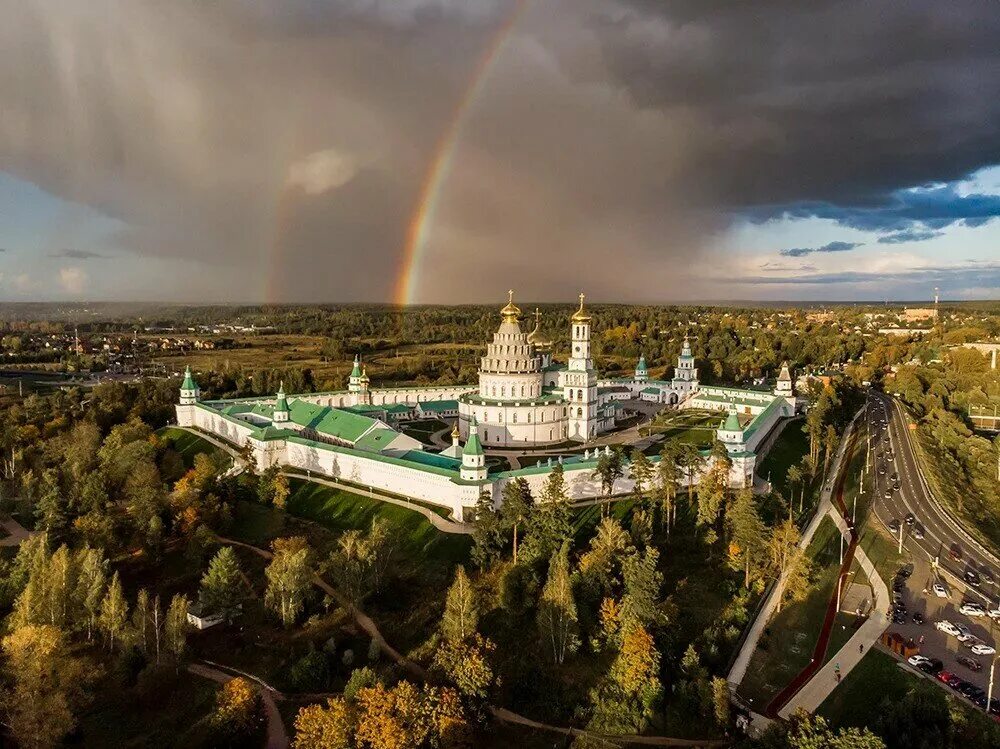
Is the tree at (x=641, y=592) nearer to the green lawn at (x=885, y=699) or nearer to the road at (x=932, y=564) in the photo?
the green lawn at (x=885, y=699)

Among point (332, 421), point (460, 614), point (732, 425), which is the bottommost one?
point (460, 614)

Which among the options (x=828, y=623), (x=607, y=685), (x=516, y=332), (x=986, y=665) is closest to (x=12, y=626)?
(x=607, y=685)

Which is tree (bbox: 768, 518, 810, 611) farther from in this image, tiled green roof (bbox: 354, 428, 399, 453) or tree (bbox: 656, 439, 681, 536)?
tiled green roof (bbox: 354, 428, 399, 453)

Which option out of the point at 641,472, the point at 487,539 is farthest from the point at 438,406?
the point at 487,539

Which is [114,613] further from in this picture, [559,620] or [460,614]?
[559,620]

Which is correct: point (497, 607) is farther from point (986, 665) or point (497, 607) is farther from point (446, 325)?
point (446, 325)

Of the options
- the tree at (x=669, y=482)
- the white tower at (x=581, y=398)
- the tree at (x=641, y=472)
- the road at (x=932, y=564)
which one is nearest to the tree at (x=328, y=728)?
the road at (x=932, y=564)
